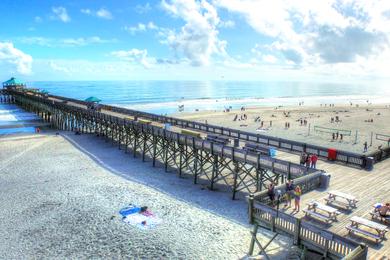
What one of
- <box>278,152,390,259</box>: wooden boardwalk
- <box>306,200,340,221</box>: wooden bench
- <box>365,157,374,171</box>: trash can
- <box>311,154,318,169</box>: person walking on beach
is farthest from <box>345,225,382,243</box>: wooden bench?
<box>365,157,374,171</box>: trash can

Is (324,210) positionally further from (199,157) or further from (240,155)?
(199,157)

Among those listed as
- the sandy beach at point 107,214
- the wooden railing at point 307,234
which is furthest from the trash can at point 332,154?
the wooden railing at point 307,234

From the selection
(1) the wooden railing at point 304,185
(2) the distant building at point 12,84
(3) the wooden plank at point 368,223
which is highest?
(2) the distant building at point 12,84

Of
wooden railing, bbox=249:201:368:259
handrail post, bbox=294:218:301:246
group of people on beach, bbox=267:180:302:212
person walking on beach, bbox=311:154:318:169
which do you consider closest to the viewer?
wooden railing, bbox=249:201:368:259

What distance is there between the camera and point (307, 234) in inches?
381

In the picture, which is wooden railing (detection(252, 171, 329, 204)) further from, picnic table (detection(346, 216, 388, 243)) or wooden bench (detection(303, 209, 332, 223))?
picnic table (detection(346, 216, 388, 243))

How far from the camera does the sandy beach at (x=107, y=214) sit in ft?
46.5

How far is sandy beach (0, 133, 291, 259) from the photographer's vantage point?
14180 mm

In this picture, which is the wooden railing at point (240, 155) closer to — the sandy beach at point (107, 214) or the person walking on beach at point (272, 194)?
the sandy beach at point (107, 214)

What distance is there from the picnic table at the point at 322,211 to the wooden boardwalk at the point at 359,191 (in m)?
0.18

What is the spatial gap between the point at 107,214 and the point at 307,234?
11.7m

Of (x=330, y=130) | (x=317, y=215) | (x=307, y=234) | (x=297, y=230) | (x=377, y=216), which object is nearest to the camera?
(x=307, y=234)

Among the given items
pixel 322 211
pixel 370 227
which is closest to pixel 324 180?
pixel 322 211

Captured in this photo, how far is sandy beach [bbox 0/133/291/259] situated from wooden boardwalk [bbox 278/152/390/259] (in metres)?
3.36
